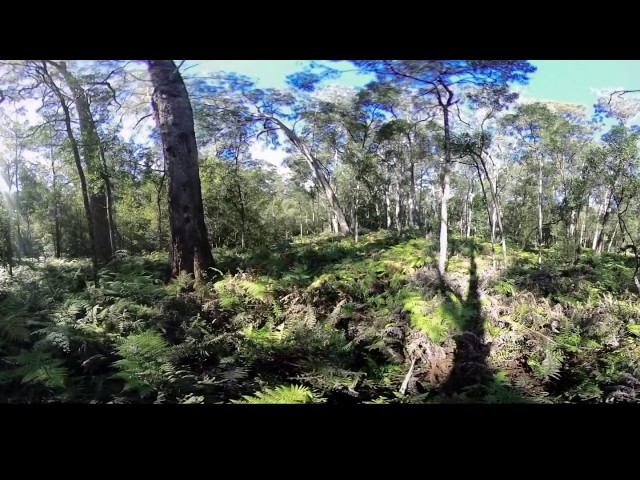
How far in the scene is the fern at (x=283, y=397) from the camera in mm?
2053

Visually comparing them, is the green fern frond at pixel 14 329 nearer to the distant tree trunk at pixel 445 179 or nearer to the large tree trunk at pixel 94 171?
the large tree trunk at pixel 94 171

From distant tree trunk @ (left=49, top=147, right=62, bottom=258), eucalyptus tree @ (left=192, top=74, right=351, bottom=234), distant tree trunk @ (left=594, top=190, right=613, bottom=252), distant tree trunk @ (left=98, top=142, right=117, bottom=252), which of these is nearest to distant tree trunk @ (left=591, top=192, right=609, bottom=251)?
distant tree trunk @ (left=594, top=190, right=613, bottom=252)

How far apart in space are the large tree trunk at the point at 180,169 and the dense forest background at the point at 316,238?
0.01 m

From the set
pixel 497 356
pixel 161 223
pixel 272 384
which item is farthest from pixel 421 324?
pixel 161 223

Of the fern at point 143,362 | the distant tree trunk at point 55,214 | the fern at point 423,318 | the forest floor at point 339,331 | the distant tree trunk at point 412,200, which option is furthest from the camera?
the distant tree trunk at point 55,214

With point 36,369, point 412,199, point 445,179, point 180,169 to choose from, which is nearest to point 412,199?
point 412,199

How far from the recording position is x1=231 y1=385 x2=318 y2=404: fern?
6.73 ft

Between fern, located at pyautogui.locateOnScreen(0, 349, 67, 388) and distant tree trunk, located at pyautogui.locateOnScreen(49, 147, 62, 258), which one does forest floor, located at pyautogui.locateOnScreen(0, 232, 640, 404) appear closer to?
fern, located at pyautogui.locateOnScreen(0, 349, 67, 388)

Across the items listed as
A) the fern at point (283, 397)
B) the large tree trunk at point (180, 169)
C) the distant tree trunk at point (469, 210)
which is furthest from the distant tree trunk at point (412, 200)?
the large tree trunk at point (180, 169)

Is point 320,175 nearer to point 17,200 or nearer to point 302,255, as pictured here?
point 302,255

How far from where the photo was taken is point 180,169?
102 inches

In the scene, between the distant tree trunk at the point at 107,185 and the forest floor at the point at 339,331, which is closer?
the forest floor at the point at 339,331

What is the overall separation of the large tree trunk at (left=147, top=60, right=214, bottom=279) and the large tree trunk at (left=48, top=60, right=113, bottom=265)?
1.50 ft
